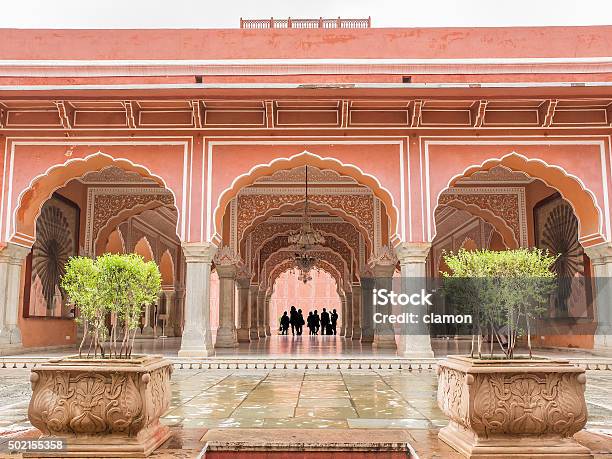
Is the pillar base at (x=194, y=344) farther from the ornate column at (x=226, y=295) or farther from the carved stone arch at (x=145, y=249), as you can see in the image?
the carved stone arch at (x=145, y=249)

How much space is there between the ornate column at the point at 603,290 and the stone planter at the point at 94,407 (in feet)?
21.7

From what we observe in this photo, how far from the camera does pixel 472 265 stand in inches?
110

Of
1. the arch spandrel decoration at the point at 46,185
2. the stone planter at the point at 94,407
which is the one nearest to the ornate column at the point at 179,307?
the arch spandrel decoration at the point at 46,185

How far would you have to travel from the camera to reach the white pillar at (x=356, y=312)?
45.6ft

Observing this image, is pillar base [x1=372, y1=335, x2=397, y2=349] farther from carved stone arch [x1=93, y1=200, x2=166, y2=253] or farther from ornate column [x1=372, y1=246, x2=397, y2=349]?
carved stone arch [x1=93, y1=200, x2=166, y2=253]

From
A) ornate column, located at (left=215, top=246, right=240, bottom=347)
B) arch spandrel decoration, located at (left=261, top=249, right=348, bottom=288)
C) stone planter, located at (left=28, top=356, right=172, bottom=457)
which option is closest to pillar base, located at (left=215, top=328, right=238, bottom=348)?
ornate column, located at (left=215, top=246, right=240, bottom=347)

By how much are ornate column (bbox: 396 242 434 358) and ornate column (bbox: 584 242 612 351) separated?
2120 mm

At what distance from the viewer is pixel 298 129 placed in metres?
7.93

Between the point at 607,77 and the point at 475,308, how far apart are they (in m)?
6.87

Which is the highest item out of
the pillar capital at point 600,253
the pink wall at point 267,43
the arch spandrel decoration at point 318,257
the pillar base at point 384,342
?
the pink wall at point 267,43

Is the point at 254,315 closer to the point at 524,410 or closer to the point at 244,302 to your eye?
the point at 244,302

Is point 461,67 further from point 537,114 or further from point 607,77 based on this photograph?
point 607,77

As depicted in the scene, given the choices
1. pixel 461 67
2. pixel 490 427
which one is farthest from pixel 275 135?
pixel 490 427

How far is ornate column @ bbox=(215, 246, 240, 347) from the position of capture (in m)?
10.7
